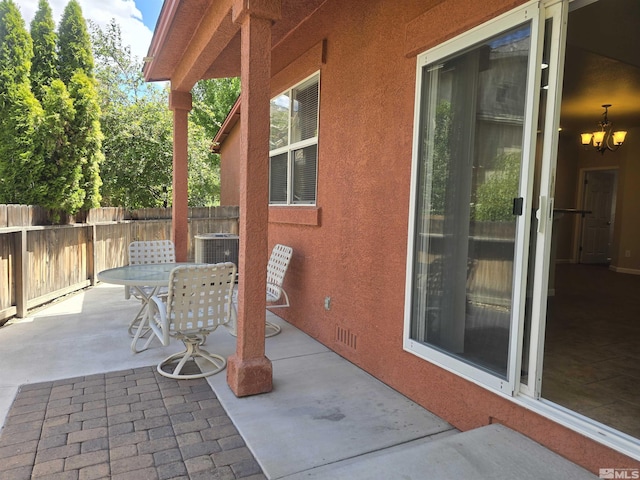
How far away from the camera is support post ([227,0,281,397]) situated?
2.82m

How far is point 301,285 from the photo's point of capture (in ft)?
15.1

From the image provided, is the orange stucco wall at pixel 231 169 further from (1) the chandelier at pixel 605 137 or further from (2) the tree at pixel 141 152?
(1) the chandelier at pixel 605 137

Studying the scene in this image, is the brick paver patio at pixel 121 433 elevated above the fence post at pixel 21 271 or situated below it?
below

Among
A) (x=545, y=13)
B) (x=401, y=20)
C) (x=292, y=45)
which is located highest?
(x=292, y=45)

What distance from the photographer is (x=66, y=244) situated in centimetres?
594

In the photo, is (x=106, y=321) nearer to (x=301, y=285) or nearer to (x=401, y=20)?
(x=301, y=285)

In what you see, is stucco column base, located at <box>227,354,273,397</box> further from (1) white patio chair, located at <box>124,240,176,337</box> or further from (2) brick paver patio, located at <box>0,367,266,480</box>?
(1) white patio chair, located at <box>124,240,176,337</box>

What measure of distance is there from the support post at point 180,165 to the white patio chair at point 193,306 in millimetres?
2794

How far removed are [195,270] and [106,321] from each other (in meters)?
2.52

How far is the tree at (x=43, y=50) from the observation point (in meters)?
5.60

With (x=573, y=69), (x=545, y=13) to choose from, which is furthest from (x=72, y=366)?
(x=573, y=69)

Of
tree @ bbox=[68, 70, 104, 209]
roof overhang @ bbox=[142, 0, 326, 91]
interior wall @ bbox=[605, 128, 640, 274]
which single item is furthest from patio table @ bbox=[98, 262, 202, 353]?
interior wall @ bbox=[605, 128, 640, 274]

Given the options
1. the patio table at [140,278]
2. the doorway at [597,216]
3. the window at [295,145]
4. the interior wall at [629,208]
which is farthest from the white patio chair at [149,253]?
the doorway at [597,216]

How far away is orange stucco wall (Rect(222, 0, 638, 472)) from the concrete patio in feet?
0.45
